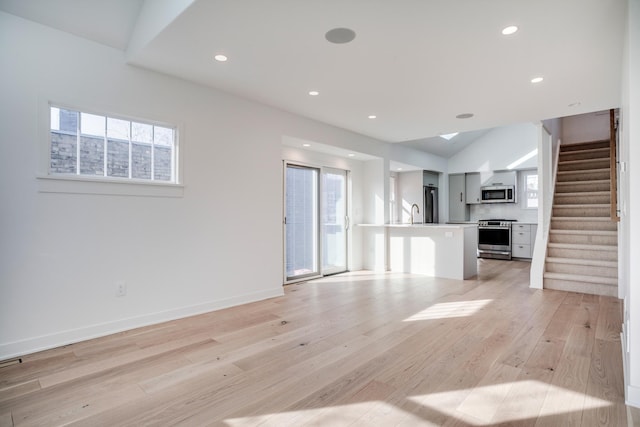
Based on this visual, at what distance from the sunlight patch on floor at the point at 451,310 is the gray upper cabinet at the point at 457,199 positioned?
16.2 ft

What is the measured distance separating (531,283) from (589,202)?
215 centimetres

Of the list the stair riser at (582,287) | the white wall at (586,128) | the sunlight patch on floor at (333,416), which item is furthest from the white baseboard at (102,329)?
the white wall at (586,128)

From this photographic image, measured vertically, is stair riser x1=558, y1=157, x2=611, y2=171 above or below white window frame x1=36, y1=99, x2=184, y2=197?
above

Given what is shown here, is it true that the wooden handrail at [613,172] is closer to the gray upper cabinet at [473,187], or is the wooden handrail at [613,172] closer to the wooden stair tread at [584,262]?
the wooden stair tread at [584,262]

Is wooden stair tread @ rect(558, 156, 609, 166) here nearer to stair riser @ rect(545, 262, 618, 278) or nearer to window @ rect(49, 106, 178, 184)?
stair riser @ rect(545, 262, 618, 278)

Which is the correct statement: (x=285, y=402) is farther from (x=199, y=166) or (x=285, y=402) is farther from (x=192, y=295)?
(x=199, y=166)

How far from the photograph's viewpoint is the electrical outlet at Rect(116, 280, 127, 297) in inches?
122

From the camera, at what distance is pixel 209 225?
376 centimetres

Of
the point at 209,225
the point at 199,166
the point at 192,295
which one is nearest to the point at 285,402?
the point at 192,295

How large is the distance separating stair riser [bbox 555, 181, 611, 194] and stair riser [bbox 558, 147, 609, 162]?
78 cm

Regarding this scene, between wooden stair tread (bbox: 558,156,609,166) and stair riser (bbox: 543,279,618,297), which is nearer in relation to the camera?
stair riser (bbox: 543,279,618,297)

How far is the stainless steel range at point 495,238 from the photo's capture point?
767cm

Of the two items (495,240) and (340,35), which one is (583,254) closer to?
(495,240)

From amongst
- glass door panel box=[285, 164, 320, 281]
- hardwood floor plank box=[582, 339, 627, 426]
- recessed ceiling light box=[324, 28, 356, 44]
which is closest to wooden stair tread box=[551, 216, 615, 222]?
hardwood floor plank box=[582, 339, 627, 426]
